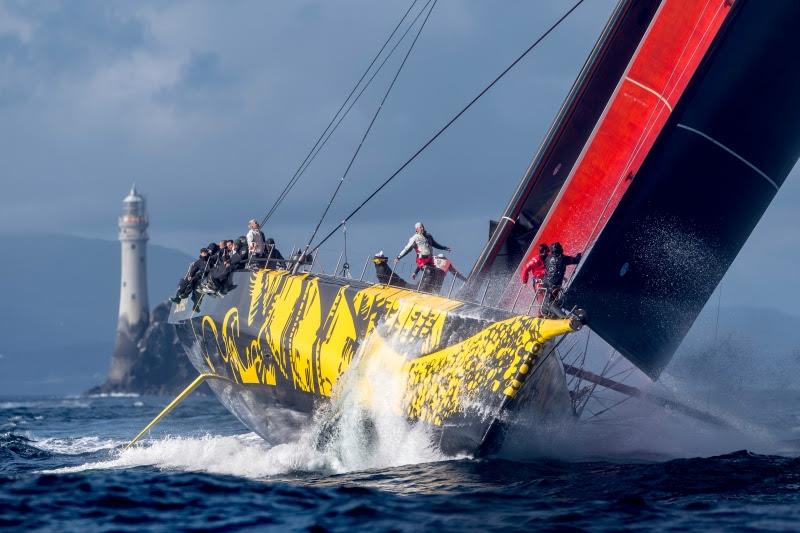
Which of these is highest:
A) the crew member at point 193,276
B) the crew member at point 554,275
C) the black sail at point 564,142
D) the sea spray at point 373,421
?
the black sail at point 564,142

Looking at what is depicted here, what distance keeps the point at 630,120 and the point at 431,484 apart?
617cm

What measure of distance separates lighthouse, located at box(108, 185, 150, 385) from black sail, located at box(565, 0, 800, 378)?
86758 millimetres

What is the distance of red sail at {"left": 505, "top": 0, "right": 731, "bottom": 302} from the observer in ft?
47.1

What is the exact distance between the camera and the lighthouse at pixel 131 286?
97875 mm

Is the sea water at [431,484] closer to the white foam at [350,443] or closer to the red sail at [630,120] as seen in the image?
the white foam at [350,443]

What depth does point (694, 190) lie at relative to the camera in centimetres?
1367

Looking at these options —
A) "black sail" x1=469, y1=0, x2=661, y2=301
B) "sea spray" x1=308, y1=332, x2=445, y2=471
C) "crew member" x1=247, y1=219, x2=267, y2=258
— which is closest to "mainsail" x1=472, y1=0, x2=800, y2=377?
"black sail" x1=469, y1=0, x2=661, y2=301

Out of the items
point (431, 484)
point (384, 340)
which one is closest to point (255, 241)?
point (384, 340)

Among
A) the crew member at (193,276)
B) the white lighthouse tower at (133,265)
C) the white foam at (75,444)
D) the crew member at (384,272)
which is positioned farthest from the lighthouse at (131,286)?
the crew member at (384,272)

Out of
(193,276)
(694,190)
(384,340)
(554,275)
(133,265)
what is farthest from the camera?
(133,265)

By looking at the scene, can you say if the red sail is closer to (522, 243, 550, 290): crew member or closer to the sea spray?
(522, 243, 550, 290): crew member

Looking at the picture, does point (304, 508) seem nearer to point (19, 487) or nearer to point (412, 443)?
point (412, 443)

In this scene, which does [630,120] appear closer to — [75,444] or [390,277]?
[390,277]

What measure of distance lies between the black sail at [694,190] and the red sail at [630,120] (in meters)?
0.71
